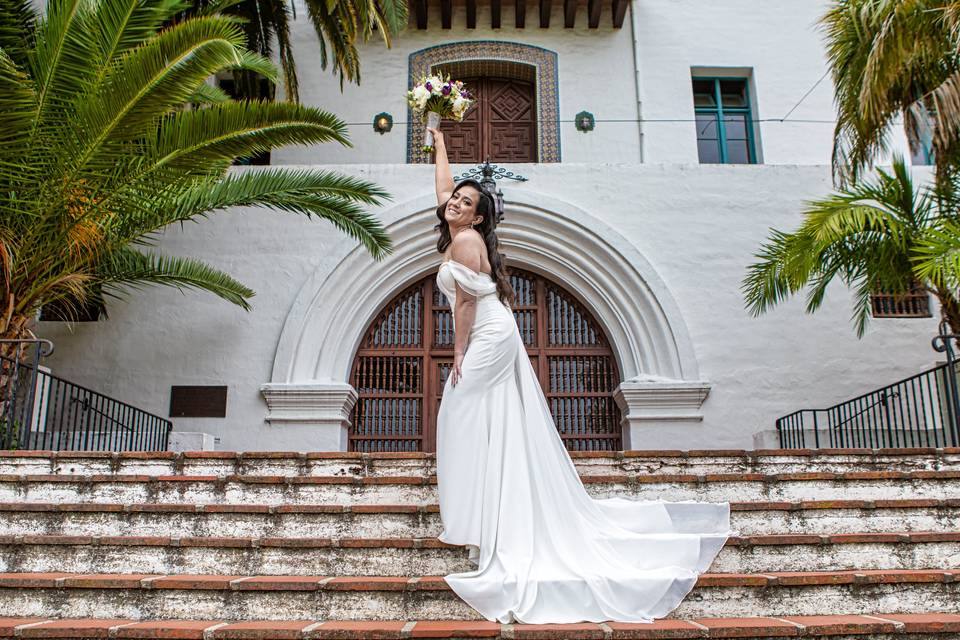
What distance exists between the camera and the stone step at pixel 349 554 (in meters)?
3.96

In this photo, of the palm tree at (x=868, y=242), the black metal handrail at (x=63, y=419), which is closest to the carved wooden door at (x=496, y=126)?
the palm tree at (x=868, y=242)

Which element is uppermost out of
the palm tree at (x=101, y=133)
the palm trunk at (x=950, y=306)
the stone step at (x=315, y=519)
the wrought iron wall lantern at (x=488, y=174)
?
the wrought iron wall lantern at (x=488, y=174)

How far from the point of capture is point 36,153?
702cm

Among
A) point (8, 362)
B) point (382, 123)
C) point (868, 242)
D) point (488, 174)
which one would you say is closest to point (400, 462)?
point (8, 362)

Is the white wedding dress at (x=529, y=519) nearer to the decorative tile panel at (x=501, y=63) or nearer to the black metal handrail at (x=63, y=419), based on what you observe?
the black metal handrail at (x=63, y=419)

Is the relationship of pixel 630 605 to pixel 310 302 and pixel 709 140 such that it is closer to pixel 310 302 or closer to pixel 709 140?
pixel 310 302

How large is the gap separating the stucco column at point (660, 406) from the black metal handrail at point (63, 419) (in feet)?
16.5

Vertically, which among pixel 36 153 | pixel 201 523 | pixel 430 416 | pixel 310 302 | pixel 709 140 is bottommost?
pixel 201 523

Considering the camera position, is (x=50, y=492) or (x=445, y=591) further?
(x=50, y=492)

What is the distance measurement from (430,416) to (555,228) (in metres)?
2.70

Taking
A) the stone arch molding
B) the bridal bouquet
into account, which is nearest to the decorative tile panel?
the stone arch molding

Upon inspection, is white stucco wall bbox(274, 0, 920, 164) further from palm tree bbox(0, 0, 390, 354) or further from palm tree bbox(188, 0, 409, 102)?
Result: palm tree bbox(0, 0, 390, 354)

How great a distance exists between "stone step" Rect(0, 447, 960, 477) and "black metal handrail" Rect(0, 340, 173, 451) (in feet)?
3.39

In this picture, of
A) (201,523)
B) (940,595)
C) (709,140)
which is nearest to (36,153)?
(201,523)
